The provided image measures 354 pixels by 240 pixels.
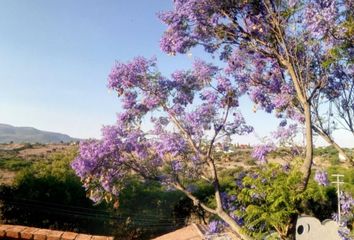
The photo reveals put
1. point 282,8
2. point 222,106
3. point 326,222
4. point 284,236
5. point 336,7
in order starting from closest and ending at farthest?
point 284,236 < point 336,7 < point 282,8 < point 222,106 < point 326,222

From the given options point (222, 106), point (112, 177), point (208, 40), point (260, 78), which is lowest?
point (112, 177)

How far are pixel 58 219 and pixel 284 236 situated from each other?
14403 millimetres

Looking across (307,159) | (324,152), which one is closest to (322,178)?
(307,159)

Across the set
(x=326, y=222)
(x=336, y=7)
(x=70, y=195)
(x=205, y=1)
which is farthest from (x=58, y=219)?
(x=336, y=7)

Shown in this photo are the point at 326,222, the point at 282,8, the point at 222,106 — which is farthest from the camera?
the point at 326,222

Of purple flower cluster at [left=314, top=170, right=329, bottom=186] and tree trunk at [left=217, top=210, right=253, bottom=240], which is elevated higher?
purple flower cluster at [left=314, top=170, right=329, bottom=186]

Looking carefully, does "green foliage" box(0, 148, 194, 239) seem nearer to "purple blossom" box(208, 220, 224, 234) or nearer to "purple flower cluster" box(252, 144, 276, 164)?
"purple blossom" box(208, 220, 224, 234)

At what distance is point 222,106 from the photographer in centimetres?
957

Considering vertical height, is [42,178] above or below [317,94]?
below

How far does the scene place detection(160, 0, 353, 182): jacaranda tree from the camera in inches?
296

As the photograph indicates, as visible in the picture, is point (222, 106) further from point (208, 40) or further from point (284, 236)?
point (284, 236)

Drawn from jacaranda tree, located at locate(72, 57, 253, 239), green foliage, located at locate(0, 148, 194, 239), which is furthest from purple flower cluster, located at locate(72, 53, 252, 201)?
green foliage, located at locate(0, 148, 194, 239)

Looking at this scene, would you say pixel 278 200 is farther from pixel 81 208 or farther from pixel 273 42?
pixel 81 208

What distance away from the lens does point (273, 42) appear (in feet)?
28.0
